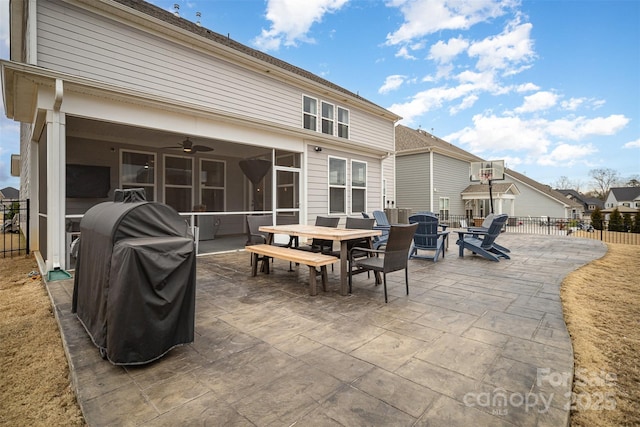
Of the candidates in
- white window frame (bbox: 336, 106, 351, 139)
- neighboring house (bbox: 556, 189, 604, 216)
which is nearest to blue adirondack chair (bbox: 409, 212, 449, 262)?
white window frame (bbox: 336, 106, 351, 139)

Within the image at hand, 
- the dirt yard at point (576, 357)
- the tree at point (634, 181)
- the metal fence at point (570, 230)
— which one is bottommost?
the dirt yard at point (576, 357)

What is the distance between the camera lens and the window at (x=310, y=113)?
9898 mm

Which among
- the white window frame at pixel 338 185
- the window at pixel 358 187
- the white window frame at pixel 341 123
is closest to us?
the white window frame at pixel 338 185

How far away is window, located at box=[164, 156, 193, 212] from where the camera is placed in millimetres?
9516

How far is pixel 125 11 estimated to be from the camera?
6.11 m

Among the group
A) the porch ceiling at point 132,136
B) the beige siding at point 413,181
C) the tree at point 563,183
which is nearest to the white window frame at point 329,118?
the porch ceiling at point 132,136

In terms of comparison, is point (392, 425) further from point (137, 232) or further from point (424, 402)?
point (137, 232)

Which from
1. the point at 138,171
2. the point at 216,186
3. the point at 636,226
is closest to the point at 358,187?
the point at 216,186

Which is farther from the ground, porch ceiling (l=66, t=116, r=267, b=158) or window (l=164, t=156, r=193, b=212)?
porch ceiling (l=66, t=116, r=267, b=158)

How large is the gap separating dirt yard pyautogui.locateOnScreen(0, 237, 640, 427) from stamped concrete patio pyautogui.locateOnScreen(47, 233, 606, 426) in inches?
4.3

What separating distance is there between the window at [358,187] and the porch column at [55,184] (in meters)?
7.49

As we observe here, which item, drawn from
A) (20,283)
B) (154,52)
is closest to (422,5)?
(154,52)

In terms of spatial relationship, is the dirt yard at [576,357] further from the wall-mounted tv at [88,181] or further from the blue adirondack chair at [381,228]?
the wall-mounted tv at [88,181]

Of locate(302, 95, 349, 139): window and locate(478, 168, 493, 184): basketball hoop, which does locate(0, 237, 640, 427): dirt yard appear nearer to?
locate(302, 95, 349, 139): window
